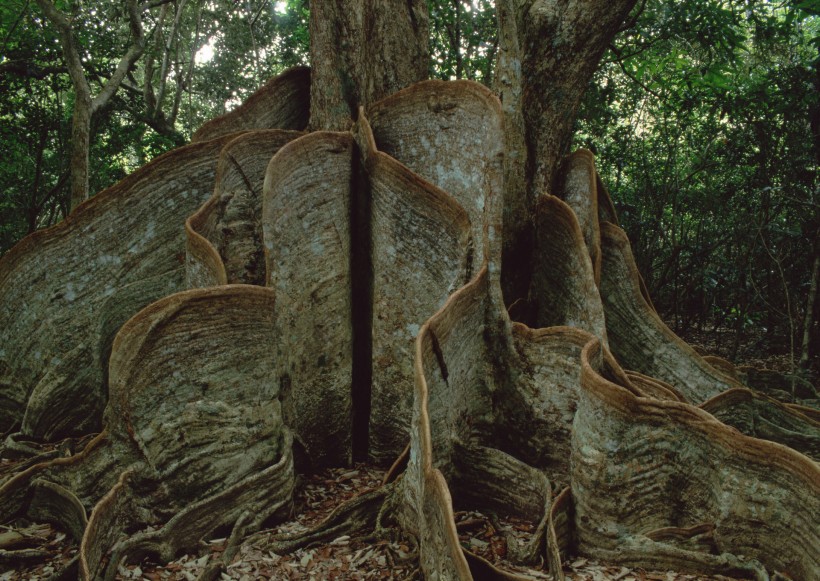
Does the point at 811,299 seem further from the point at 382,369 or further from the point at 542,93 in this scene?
the point at 382,369

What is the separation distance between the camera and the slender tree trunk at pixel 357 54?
161 inches

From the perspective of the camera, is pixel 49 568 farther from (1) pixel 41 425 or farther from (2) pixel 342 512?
(1) pixel 41 425

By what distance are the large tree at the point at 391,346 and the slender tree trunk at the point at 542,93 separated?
0.05ft

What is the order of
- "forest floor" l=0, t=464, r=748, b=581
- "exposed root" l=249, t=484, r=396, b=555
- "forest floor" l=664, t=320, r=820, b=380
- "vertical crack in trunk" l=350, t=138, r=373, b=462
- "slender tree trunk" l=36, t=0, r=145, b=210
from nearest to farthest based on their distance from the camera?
"forest floor" l=0, t=464, r=748, b=581, "exposed root" l=249, t=484, r=396, b=555, "vertical crack in trunk" l=350, t=138, r=373, b=462, "slender tree trunk" l=36, t=0, r=145, b=210, "forest floor" l=664, t=320, r=820, b=380

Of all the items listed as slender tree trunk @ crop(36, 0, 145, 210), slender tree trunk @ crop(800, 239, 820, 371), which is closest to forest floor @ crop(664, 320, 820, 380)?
slender tree trunk @ crop(800, 239, 820, 371)

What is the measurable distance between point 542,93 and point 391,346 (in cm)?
202

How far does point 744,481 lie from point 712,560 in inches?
14.2

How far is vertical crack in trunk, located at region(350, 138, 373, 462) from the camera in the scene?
155 inches

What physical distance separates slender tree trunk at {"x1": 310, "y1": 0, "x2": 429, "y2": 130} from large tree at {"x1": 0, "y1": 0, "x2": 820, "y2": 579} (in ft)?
0.05

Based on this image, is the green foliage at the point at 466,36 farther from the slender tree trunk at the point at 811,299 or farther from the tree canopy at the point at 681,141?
the slender tree trunk at the point at 811,299

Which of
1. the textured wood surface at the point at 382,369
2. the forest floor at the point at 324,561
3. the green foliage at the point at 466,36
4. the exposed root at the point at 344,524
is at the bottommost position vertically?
the forest floor at the point at 324,561

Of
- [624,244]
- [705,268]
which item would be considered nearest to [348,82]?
[624,244]

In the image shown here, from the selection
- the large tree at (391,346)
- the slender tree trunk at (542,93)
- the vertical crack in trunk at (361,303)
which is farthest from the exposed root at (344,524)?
the slender tree trunk at (542,93)

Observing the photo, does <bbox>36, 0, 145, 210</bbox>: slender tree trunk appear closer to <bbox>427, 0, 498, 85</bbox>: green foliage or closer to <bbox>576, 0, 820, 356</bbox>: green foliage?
<bbox>427, 0, 498, 85</bbox>: green foliage
